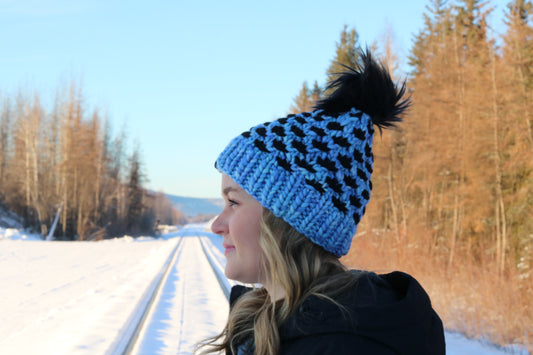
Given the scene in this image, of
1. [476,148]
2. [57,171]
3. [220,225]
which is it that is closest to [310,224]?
[220,225]

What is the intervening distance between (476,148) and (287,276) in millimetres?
14905

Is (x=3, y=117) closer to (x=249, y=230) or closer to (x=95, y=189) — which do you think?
(x=95, y=189)

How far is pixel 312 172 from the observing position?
1.39 m

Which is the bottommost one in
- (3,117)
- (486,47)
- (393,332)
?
(393,332)

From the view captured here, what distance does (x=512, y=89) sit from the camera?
12.8 metres

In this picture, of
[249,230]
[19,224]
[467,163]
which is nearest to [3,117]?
[19,224]

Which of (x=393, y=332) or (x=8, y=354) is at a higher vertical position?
(x=393, y=332)

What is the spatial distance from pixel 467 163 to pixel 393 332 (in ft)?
50.6

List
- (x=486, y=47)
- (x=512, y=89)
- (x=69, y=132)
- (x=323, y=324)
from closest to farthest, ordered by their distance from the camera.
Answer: (x=323, y=324) < (x=512, y=89) < (x=486, y=47) < (x=69, y=132)

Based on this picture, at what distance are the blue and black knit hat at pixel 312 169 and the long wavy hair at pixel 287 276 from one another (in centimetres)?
5

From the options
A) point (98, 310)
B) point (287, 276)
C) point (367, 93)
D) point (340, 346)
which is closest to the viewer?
point (340, 346)

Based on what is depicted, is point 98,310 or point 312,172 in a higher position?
point 312,172

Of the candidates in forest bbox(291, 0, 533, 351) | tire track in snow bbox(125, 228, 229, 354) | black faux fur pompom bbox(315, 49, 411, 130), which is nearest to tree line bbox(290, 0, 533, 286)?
forest bbox(291, 0, 533, 351)

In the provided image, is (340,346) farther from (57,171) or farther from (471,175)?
(57,171)
